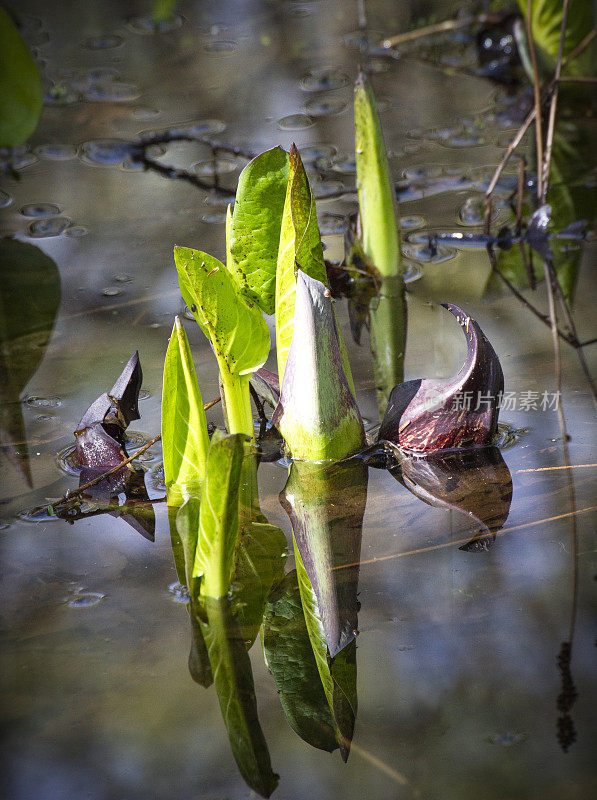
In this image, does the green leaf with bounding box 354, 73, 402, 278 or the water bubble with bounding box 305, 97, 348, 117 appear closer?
the green leaf with bounding box 354, 73, 402, 278

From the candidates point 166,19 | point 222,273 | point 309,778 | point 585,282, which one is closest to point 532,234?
point 585,282

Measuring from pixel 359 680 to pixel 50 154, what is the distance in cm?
235

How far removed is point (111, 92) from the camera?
323 cm

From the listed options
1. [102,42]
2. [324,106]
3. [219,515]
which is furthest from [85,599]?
[102,42]

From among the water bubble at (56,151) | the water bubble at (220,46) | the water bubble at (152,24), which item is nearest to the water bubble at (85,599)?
the water bubble at (56,151)

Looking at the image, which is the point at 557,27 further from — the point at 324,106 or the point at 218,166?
the point at 218,166

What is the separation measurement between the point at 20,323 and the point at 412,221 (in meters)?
1.00

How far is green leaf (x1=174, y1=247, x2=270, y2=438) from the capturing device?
114 centimetres

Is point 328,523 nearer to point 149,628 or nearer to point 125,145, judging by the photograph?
point 149,628

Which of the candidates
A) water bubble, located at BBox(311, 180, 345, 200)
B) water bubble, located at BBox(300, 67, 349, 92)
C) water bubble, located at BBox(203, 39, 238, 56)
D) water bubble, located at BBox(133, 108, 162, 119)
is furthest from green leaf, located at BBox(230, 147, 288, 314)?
water bubble, located at BBox(203, 39, 238, 56)

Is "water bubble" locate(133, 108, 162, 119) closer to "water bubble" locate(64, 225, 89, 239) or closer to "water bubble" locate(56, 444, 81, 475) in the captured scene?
"water bubble" locate(64, 225, 89, 239)

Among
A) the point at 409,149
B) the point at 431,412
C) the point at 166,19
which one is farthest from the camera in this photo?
the point at 166,19

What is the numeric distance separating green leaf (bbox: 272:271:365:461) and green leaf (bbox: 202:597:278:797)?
0.33m

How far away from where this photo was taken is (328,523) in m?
1.21
